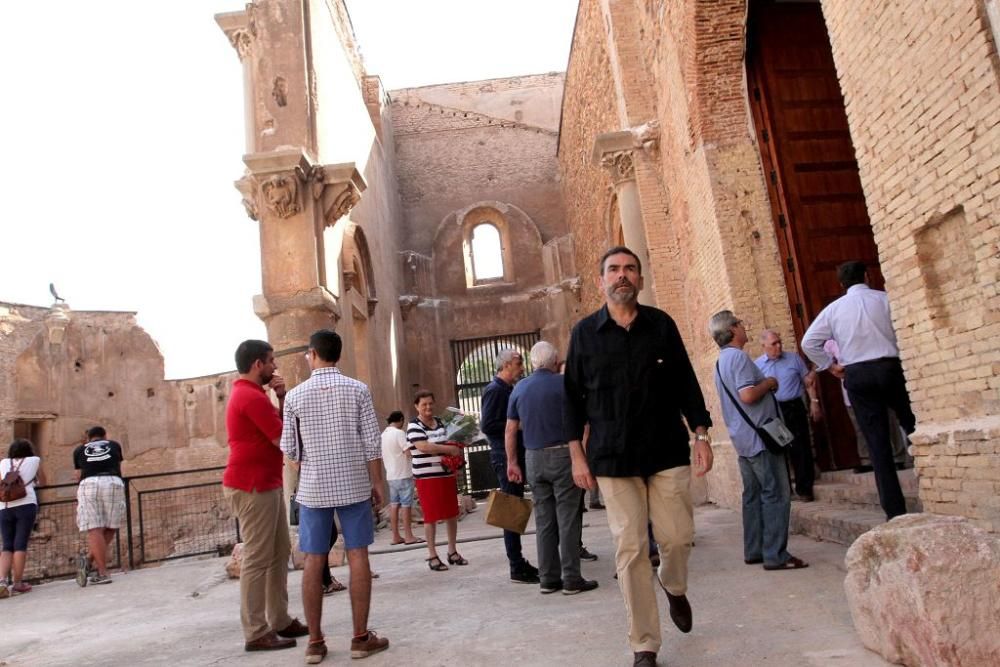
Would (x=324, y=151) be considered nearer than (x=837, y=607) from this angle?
No

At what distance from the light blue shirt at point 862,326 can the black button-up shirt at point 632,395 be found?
2.06 meters

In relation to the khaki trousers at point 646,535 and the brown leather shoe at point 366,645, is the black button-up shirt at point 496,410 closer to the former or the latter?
the brown leather shoe at point 366,645

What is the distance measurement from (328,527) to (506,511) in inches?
70.3

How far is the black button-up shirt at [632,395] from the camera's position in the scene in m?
3.38

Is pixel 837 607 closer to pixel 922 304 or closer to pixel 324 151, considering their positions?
pixel 922 304

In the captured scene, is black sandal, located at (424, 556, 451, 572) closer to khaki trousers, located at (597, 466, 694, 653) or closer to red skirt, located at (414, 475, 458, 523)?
red skirt, located at (414, 475, 458, 523)

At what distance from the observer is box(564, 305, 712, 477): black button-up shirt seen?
11.1 ft

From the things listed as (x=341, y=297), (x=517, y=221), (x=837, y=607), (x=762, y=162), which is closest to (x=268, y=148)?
(x=341, y=297)

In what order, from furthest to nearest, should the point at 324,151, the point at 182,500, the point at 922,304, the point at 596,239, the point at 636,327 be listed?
the point at 182,500 < the point at 596,239 < the point at 324,151 < the point at 922,304 < the point at 636,327

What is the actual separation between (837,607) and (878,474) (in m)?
1.30

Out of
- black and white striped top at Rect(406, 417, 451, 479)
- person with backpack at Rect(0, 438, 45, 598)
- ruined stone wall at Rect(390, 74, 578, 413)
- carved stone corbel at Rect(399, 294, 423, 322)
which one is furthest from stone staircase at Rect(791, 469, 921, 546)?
carved stone corbel at Rect(399, 294, 423, 322)

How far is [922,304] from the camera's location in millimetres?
4777

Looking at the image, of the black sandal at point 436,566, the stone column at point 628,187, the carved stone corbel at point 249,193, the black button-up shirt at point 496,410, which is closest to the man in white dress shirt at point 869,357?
the black button-up shirt at point 496,410

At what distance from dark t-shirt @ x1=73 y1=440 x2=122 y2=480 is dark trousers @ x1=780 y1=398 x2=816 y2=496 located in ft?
26.3
